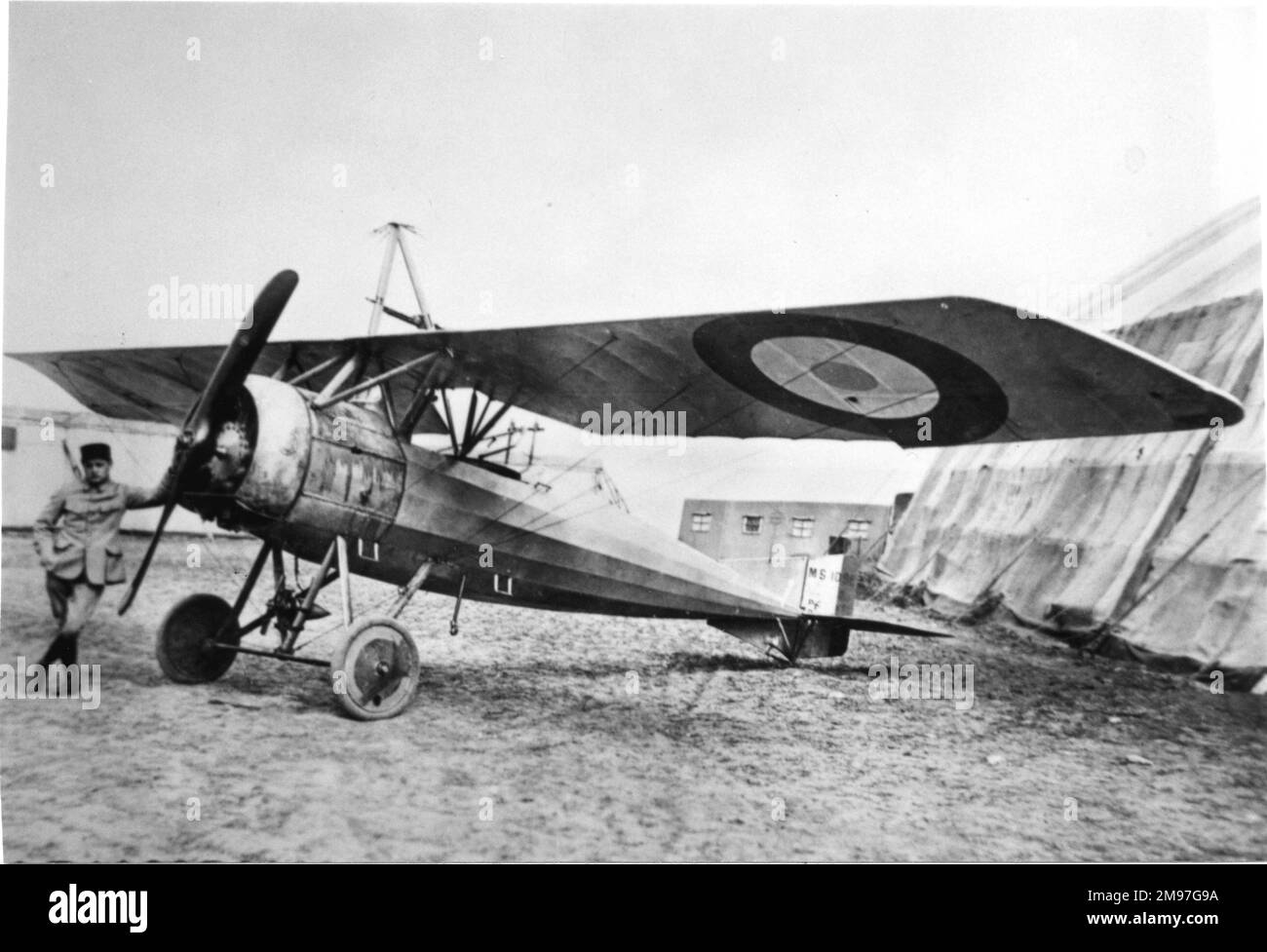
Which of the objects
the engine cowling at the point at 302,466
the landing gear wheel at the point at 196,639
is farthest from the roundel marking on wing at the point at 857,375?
the landing gear wheel at the point at 196,639

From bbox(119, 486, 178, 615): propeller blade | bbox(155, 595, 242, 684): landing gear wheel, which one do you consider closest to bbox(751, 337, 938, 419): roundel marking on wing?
bbox(119, 486, 178, 615): propeller blade

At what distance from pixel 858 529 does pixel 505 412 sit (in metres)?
1.73

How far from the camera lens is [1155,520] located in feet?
11.2

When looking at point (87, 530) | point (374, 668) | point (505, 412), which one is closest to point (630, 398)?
point (505, 412)

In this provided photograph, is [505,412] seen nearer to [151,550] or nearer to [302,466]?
[302,466]

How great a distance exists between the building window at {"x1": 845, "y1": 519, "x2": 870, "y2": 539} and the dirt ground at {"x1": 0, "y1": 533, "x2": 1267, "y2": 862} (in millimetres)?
596

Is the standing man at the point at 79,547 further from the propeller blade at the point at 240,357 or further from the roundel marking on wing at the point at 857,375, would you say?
the roundel marking on wing at the point at 857,375

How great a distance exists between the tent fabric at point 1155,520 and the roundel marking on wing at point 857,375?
322 millimetres

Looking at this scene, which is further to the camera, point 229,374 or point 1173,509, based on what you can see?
point 1173,509

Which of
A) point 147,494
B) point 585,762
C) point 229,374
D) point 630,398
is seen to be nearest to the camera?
point 229,374

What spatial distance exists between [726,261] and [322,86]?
191 cm

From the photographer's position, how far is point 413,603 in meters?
3.40
